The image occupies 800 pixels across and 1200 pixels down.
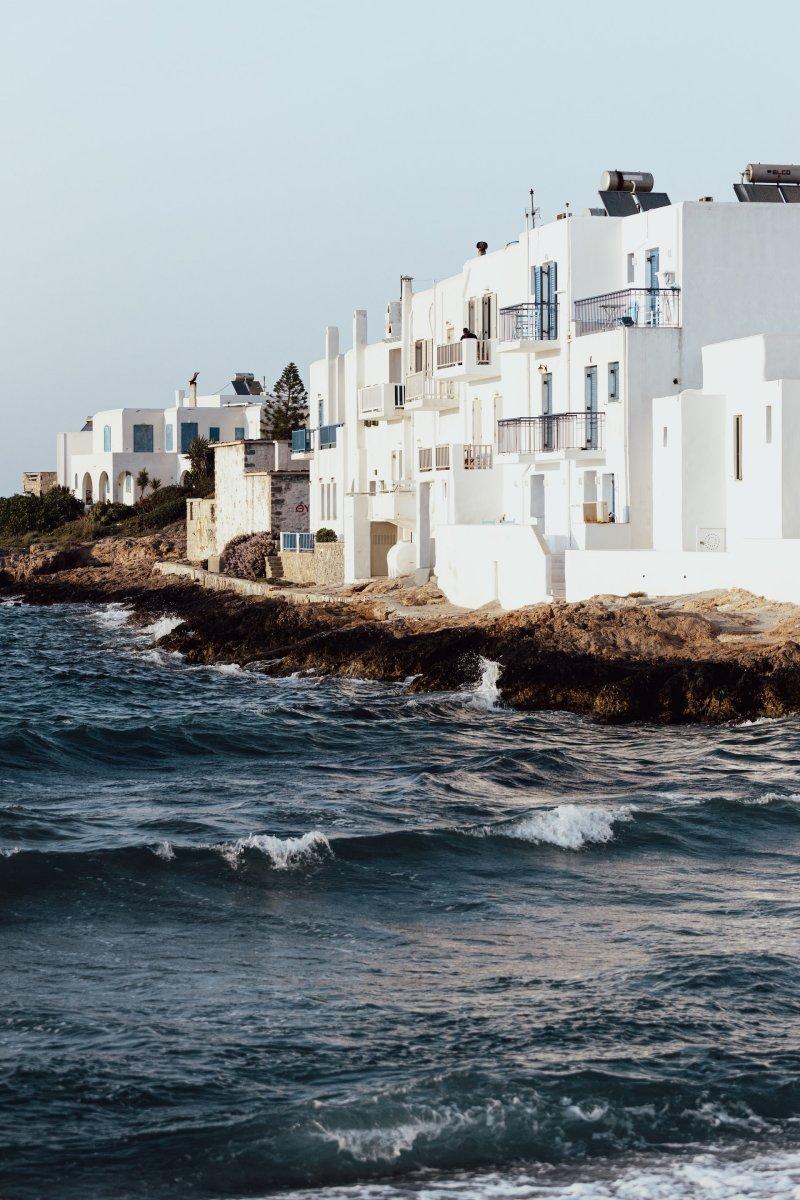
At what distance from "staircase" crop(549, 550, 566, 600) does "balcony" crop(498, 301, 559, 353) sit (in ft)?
26.6

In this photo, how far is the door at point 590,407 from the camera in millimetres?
39562

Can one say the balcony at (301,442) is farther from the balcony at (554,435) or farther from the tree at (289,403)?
the balcony at (554,435)

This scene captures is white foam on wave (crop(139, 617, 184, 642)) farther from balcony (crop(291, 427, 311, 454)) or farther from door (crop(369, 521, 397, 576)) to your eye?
balcony (crop(291, 427, 311, 454))

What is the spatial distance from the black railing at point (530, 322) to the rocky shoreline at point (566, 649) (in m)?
8.43

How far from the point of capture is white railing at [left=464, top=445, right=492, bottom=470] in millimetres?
45969

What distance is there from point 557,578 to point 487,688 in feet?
25.6

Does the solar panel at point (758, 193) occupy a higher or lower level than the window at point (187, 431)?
higher

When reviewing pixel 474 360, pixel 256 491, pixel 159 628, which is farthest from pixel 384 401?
pixel 159 628

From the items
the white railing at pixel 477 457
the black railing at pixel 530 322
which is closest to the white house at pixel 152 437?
the white railing at pixel 477 457

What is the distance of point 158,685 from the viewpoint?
34625 mm

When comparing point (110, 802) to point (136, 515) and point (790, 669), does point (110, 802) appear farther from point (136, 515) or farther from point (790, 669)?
point (136, 515)

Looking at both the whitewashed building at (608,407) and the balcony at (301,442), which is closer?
the whitewashed building at (608,407)

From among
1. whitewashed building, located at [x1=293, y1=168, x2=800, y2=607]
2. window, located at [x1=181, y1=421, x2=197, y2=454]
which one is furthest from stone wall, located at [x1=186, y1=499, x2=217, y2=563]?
whitewashed building, located at [x1=293, y1=168, x2=800, y2=607]

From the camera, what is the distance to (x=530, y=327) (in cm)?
4269
